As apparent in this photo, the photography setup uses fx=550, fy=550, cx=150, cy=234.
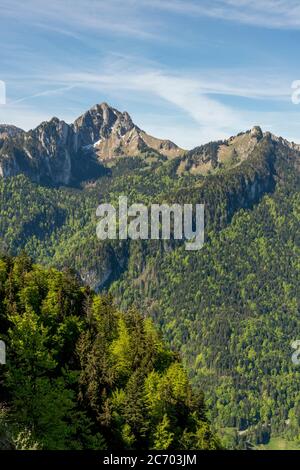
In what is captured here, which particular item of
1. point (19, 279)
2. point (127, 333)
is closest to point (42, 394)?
point (19, 279)

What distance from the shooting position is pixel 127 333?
280 feet

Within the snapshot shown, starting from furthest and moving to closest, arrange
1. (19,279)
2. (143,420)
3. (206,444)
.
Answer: (19,279) → (206,444) → (143,420)

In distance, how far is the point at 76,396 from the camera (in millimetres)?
61594
